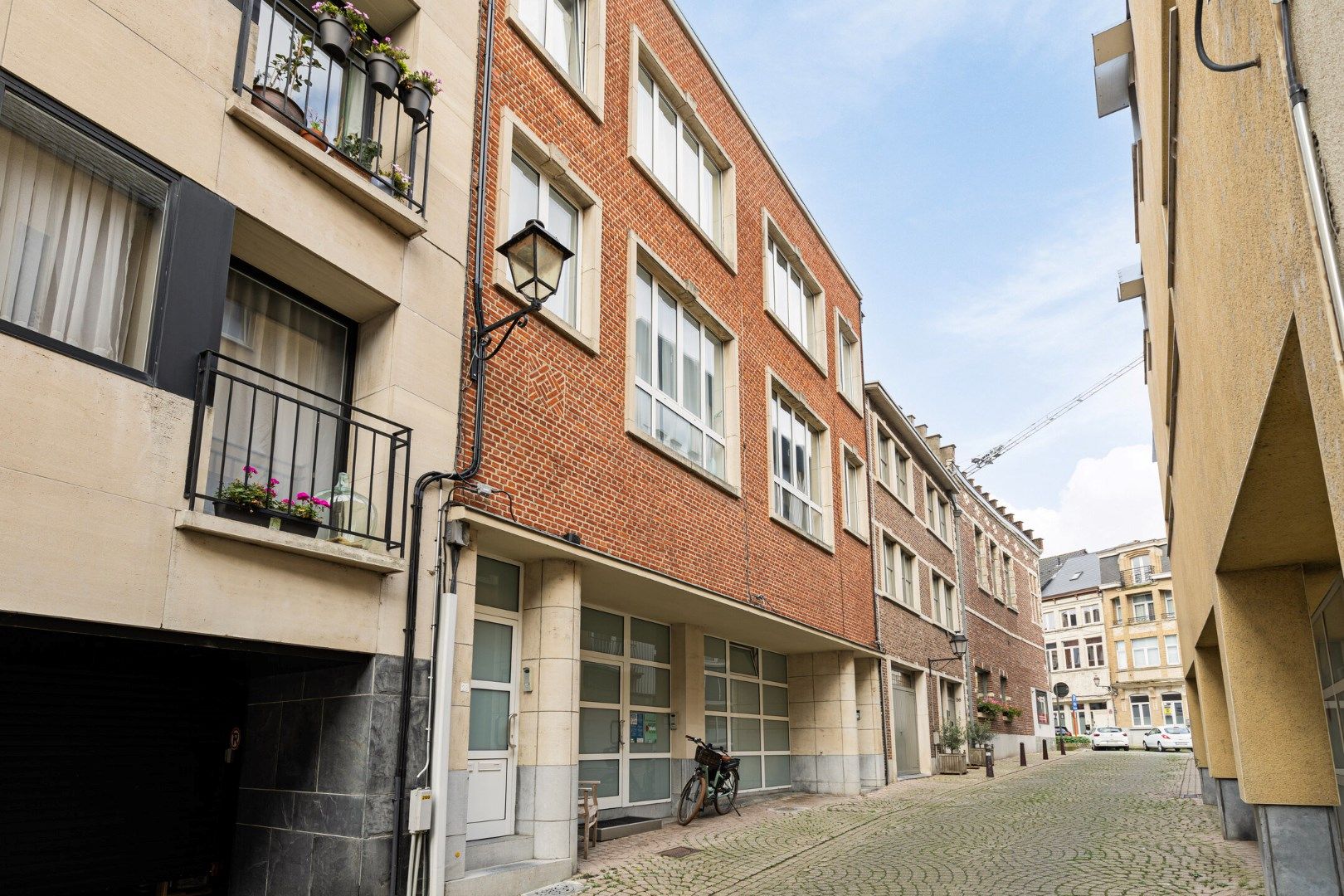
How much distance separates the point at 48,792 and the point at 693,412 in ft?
28.4

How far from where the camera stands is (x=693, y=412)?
13008mm

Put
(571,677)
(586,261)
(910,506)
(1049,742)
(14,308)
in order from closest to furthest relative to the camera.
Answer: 1. (14,308)
2. (571,677)
3. (586,261)
4. (910,506)
5. (1049,742)

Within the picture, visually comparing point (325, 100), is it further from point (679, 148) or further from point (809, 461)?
point (809, 461)

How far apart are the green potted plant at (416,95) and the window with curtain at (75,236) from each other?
2305mm

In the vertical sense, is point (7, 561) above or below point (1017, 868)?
above

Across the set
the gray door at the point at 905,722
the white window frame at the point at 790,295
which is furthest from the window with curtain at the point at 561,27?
the gray door at the point at 905,722

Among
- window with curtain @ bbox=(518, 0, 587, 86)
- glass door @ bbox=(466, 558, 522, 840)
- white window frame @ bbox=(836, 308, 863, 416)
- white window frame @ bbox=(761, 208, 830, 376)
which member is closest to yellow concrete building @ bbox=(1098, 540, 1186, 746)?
white window frame @ bbox=(836, 308, 863, 416)

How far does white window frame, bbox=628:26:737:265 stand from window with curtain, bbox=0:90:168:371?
22.6 ft

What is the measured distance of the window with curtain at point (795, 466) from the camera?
1567 centimetres

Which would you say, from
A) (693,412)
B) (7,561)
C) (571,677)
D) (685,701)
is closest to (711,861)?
(571,677)

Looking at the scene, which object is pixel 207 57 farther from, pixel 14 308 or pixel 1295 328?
pixel 1295 328

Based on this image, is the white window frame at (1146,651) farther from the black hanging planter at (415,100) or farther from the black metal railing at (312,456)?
the black hanging planter at (415,100)

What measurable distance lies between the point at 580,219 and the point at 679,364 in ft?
8.91

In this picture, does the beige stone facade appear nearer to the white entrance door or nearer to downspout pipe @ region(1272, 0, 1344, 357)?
the white entrance door
